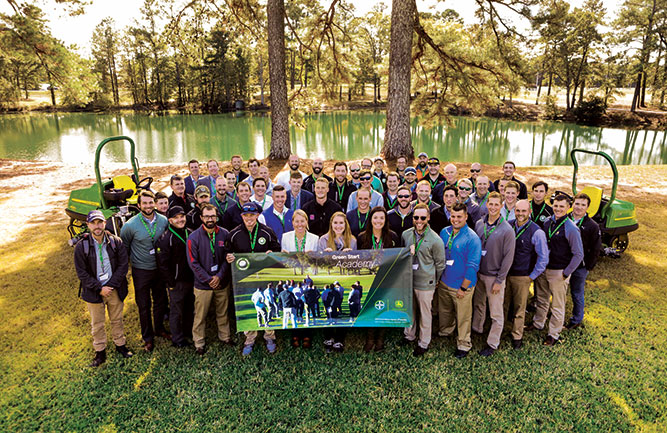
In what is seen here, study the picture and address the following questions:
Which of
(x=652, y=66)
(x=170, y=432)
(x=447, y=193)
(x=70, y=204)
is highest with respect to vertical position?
(x=652, y=66)

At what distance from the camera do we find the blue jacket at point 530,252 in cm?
477

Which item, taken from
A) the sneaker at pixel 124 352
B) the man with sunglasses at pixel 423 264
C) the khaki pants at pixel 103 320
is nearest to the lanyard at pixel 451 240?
the man with sunglasses at pixel 423 264

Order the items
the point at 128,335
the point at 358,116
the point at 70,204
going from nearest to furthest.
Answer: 1. the point at 128,335
2. the point at 70,204
3. the point at 358,116

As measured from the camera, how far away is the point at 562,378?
4539mm

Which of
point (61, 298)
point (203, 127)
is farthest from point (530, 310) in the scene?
point (203, 127)

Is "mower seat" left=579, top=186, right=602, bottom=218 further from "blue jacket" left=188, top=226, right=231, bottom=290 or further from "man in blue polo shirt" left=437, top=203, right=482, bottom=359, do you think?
"blue jacket" left=188, top=226, right=231, bottom=290

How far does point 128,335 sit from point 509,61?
1644 centimetres

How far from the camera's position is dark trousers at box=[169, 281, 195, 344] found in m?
4.98

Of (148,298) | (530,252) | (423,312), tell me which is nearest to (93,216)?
(148,298)

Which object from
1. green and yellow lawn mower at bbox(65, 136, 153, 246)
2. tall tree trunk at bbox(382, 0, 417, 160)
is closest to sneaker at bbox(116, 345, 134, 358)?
green and yellow lawn mower at bbox(65, 136, 153, 246)

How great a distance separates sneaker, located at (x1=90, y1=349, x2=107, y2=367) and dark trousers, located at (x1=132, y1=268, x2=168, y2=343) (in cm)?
48

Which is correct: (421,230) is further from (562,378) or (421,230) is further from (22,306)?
(22,306)

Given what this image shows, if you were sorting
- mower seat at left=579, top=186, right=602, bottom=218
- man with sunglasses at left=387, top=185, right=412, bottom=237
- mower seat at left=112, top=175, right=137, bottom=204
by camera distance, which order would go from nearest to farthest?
man with sunglasses at left=387, top=185, right=412, bottom=237 → mower seat at left=579, top=186, right=602, bottom=218 → mower seat at left=112, top=175, right=137, bottom=204

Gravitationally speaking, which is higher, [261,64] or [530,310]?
[261,64]
